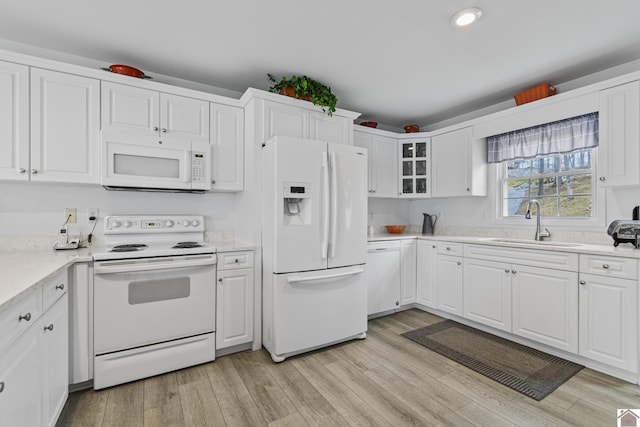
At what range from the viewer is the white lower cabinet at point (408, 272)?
3555mm

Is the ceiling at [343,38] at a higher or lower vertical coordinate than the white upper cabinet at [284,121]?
higher

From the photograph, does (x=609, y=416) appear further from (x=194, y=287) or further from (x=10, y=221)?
(x=10, y=221)

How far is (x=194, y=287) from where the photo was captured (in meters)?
2.31

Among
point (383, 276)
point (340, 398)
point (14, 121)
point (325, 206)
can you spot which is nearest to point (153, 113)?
point (14, 121)

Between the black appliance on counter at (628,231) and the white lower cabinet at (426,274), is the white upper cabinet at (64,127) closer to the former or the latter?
the white lower cabinet at (426,274)

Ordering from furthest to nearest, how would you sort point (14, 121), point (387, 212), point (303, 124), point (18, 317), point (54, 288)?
1. point (387, 212)
2. point (303, 124)
3. point (14, 121)
4. point (54, 288)
5. point (18, 317)

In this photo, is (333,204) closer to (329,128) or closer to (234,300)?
(329,128)

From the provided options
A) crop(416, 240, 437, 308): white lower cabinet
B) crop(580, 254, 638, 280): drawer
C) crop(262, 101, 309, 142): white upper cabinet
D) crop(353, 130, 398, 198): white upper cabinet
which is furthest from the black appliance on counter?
crop(262, 101, 309, 142): white upper cabinet

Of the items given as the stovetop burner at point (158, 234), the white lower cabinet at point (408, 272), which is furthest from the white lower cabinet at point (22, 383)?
the white lower cabinet at point (408, 272)

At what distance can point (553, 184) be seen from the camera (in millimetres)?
3092

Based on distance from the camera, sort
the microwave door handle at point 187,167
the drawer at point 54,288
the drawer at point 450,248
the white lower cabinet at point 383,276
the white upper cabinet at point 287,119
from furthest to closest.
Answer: the white lower cabinet at point 383,276, the drawer at point 450,248, the white upper cabinet at point 287,119, the microwave door handle at point 187,167, the drawer at point 54,288

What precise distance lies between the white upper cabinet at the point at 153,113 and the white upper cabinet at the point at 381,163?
187cm

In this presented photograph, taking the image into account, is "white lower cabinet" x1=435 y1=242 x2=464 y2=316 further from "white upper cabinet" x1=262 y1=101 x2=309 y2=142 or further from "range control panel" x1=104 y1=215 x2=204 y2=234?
"range control panel" x1=104 y1=215 x2=204 y2=234

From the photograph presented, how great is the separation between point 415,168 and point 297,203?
7.00 feet
